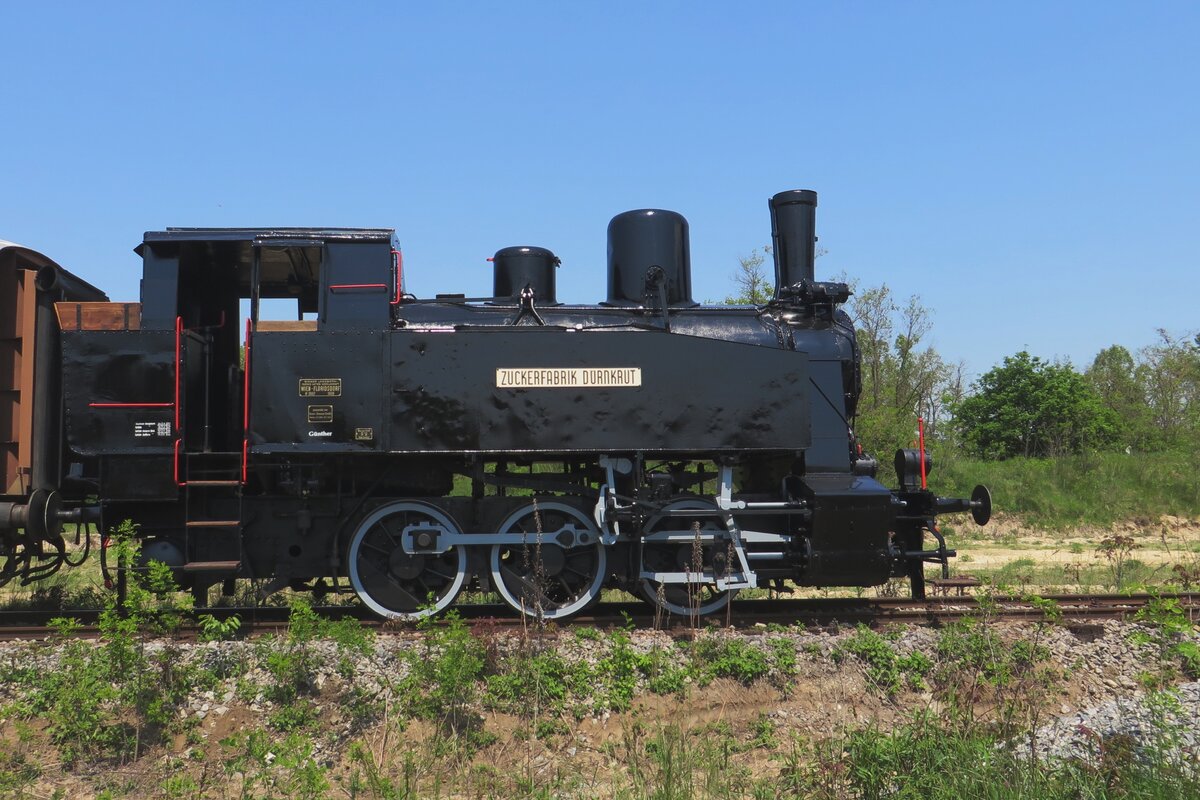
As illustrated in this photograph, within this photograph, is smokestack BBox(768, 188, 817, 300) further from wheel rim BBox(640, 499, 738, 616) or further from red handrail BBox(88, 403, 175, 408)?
red handrail BBox(88, 403, 175, 408)

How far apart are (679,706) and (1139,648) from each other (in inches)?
143

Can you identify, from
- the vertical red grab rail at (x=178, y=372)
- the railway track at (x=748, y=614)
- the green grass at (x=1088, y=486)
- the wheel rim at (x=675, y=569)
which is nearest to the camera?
the vertical red grab rail at (x=178, y=372)

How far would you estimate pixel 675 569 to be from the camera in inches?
293

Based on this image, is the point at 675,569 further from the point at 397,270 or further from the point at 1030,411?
the point at 1030,411

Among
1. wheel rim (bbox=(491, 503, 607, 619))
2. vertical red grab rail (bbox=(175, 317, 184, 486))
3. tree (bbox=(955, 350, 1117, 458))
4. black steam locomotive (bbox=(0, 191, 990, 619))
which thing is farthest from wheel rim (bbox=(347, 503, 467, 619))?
tree (bbox=(955, 350, 1117, 458))

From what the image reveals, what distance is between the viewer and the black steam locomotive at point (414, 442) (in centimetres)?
679

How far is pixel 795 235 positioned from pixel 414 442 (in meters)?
4.18

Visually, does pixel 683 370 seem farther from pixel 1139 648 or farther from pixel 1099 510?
pixel 1099 510

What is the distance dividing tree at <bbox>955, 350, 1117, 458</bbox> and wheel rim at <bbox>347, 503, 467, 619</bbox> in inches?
1351

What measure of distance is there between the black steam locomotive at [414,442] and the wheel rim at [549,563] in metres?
0.02

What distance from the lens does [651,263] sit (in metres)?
8.32

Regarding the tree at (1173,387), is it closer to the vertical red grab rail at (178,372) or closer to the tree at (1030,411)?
the tree at (1030,411)

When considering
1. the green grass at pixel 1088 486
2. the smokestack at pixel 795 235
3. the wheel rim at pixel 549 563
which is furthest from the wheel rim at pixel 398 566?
the green grass at pixel 1088 486

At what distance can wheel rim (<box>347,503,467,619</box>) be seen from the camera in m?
7.11
